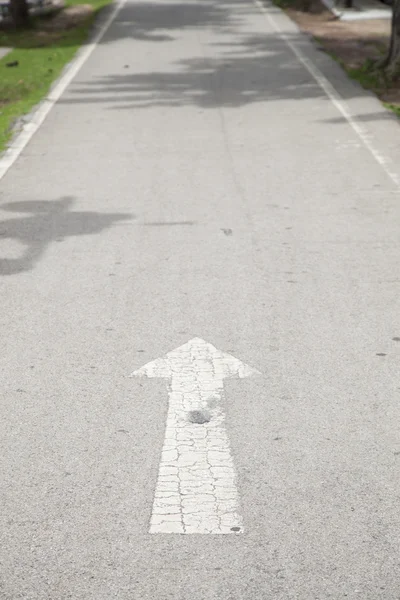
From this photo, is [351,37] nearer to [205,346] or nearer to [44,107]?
[44,107]

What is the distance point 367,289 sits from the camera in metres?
8.75

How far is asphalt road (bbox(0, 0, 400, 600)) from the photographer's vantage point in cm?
484

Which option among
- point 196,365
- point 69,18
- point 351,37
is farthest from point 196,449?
point 69,18

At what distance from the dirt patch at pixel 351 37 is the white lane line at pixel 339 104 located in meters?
0.68

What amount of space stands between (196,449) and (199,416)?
43cm

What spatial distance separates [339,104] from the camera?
1872 centimetres

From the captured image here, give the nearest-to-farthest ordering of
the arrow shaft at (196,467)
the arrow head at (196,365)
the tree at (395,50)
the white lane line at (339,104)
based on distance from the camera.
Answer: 1. the arrow shaft at (196,467)
2. the arrow head at (196,365)
3. the white lane line at (339,104)
4. the tree at (395,50)

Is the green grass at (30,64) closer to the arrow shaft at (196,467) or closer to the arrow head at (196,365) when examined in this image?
the arrow head at (196,365)

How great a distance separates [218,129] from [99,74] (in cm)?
A: 721

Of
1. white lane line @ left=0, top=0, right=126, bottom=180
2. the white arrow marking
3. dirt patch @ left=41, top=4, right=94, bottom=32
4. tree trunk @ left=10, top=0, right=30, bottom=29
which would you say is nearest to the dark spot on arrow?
the white arrow marking

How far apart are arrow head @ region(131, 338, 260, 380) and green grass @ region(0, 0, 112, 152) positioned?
28.6ft

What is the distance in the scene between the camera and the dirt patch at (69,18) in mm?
33531

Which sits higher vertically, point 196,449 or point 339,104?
point 196,449

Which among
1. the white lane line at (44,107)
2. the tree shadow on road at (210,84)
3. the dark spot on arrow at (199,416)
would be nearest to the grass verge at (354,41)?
the tree shadow on road at (210,84)
